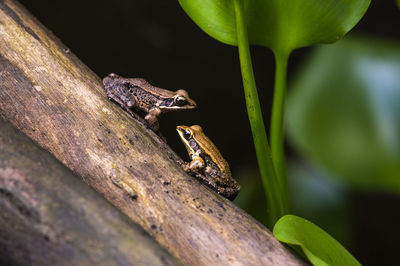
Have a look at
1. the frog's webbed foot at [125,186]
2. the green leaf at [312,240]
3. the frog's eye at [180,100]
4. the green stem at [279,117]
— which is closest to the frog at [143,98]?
the frog's eye at [180,100]

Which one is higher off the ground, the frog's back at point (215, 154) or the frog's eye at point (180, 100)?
the frog's eye at point (180, 100)

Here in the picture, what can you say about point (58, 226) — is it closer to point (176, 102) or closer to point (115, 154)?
point (115, 154)

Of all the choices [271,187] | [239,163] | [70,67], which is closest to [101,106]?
[70,67]

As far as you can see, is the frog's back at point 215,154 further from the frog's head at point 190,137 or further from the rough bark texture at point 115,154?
the rough bark texture at point 115,154

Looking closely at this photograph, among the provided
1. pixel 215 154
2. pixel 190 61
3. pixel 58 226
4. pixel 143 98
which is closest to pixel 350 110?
pixel 215 154

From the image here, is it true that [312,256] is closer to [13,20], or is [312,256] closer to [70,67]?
[70,67]

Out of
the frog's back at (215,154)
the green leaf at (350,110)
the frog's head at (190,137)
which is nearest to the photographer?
the frog's back at (215,154)

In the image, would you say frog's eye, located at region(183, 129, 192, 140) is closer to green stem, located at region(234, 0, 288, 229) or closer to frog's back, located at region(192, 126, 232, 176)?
frog's back, located at region(192, 126, 232, 176)
